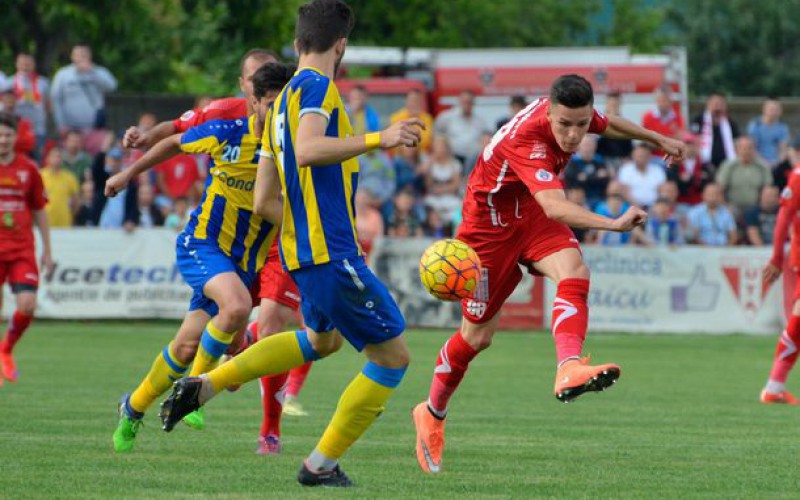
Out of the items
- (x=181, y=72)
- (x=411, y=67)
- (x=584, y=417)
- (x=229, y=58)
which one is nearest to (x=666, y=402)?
(x=584, y=417)

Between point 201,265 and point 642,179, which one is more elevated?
point 201,265

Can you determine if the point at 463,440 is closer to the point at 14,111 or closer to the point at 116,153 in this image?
the point at 116,153

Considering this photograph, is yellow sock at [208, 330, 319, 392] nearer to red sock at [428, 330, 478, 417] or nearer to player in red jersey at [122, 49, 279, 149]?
red sock at [428, 330, 478, 417]

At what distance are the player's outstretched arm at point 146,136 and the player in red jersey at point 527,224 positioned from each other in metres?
1.93

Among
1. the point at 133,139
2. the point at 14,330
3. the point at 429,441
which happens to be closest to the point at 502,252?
the point at 429,441

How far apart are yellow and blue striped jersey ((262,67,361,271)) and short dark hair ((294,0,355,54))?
123mm

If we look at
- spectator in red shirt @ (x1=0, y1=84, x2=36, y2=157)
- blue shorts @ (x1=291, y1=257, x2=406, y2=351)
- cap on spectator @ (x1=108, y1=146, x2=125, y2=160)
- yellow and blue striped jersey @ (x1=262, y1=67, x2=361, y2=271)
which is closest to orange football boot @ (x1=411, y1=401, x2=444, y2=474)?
blue shorts @ (x1=291, y1=257, x2=406, y2=351)

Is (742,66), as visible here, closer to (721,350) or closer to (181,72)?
(181,72)

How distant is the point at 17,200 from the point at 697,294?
10151 millimetres

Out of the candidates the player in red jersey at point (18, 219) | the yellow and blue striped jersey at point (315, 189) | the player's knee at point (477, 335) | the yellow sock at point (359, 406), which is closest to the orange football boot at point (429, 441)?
the player's knee at point (477, 335)

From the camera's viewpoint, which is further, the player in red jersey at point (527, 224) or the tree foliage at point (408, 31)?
the tree foliage at point (408, 31)

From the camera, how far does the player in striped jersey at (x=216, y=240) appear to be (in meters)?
9.09

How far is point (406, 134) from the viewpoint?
6664 mm

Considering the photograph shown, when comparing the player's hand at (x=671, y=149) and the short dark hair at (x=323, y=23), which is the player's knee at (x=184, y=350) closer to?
the short dark hair at (x=323, y=23)
